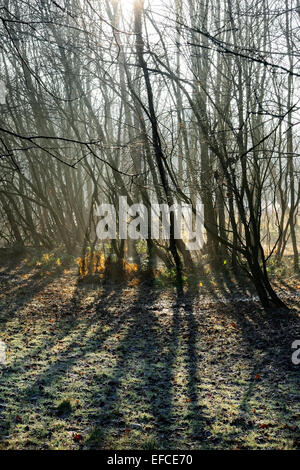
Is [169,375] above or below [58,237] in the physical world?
below

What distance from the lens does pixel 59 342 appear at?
19.5 ft

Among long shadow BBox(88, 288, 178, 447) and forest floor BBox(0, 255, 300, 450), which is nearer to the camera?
forest floor BBox(0, 255, 300, 450)

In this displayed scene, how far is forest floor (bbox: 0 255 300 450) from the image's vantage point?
12.0ft

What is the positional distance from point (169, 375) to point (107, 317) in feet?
8.12

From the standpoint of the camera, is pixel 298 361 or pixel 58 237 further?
pixel 58 237

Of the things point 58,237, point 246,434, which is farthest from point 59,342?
point 58,237

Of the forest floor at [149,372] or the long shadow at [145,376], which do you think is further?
the long shadow at [145,376]

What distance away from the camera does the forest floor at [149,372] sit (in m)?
3.65

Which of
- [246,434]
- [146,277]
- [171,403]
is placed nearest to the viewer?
[246,434]

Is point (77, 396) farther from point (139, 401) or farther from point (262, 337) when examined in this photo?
point (262, 337)

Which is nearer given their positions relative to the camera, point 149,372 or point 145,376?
point 145,376

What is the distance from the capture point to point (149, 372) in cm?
500
